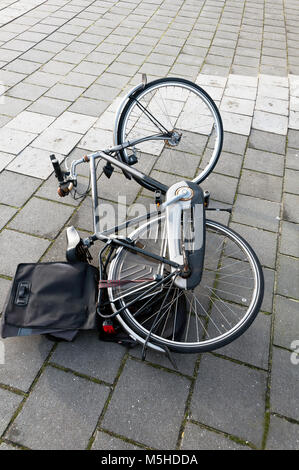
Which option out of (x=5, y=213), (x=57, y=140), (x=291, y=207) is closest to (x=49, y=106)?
(x=57, y=140)

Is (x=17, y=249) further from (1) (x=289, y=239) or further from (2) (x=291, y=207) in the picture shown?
(2) (x=291, y=207)

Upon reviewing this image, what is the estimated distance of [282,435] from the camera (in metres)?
2.07

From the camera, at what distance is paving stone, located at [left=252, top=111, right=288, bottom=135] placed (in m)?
4.41

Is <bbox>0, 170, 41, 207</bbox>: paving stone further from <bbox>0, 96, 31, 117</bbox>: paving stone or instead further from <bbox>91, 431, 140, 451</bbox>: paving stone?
<bbox>91, 431, 140, 451</bbox>: paving stone

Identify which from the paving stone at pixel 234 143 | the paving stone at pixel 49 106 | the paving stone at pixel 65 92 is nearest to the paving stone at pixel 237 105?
the paving stone at pixel 234 143

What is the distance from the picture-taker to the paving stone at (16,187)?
336cm

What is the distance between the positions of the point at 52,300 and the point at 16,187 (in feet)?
5.43

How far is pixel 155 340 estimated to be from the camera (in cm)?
221

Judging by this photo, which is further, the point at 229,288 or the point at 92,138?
the point at 92,138

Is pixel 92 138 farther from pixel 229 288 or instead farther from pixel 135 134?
pixel 229 288

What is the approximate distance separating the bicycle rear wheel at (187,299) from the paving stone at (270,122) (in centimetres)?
236

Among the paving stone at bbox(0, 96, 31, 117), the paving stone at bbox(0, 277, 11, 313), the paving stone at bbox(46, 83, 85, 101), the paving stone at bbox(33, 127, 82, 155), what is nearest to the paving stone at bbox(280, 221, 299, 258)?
the paving stone at bbox(0, 277, 11, 313)

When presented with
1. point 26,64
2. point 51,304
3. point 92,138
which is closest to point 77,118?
point 92,138
